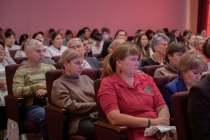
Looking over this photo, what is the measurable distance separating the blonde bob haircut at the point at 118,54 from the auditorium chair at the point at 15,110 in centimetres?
116

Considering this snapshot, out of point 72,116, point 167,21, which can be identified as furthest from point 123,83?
point 167,21

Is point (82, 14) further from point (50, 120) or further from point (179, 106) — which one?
point (179, 106)

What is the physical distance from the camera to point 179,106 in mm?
2621

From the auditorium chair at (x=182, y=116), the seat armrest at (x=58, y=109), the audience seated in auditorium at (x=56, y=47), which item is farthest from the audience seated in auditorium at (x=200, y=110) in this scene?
the audience seated in auditorium at (x=56, y=47)

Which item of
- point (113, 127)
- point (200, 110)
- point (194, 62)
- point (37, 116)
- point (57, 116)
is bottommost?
point (37, 116)

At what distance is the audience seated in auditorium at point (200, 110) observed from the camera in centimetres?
237

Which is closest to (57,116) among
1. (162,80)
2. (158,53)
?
(162,80)

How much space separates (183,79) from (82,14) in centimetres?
821

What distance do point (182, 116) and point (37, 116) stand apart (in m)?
1.79

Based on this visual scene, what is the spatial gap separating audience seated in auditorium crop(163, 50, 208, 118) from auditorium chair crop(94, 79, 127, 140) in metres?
0.57

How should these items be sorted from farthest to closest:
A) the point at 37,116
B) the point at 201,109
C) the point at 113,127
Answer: the point at 37,116, the point at 113,127, the point at 201,109

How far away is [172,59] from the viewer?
4.26 m

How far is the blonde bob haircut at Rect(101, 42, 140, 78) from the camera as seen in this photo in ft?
10.3

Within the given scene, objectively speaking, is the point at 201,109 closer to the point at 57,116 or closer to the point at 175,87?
the point at 175,87
